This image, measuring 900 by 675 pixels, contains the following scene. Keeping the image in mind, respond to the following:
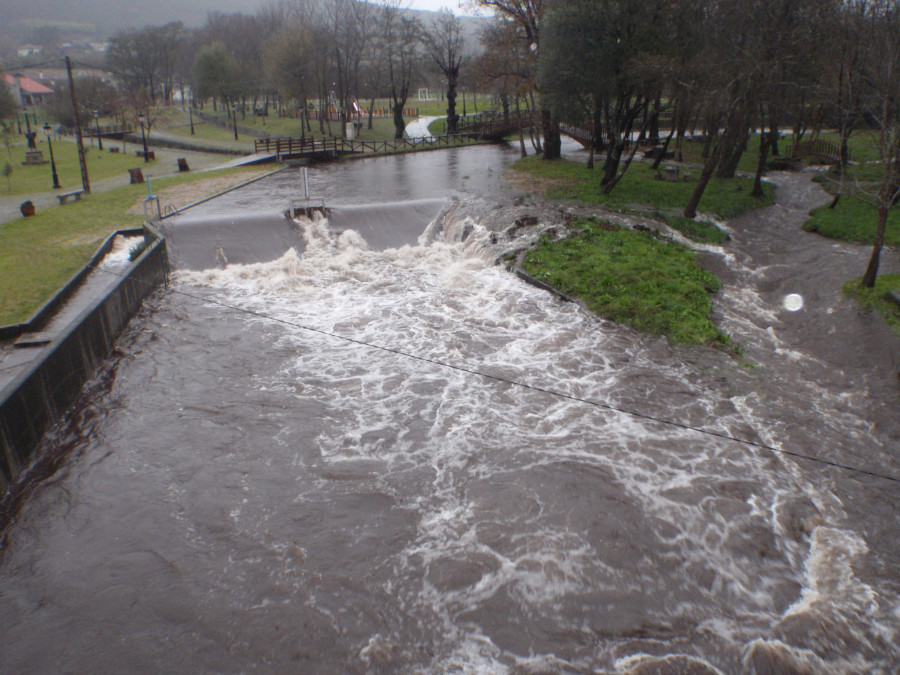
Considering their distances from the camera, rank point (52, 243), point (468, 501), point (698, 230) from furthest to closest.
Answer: point (698, 230) → point (52, 243) → point (468, 501)

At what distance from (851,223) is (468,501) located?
1878cm

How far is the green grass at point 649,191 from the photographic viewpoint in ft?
74.0

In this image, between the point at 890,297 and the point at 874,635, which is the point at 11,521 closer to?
the point at 874,635

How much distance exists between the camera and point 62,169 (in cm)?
3631

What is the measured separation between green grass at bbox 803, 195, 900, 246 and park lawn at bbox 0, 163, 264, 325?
2249cm

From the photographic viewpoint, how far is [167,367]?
11.6 meters

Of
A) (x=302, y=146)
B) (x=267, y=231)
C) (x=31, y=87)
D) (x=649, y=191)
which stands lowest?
(x=267, y=231)

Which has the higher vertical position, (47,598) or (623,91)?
(623,91)

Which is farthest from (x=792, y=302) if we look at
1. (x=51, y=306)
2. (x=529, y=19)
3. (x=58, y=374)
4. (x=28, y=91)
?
(x=28, y=91)

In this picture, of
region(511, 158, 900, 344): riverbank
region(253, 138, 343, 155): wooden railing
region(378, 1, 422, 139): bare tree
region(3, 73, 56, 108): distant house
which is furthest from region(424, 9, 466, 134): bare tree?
region(3, 73, 56, 108): distant house

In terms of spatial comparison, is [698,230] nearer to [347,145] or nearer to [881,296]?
[881,296]

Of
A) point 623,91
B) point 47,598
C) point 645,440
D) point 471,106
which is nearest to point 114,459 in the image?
point 47,598

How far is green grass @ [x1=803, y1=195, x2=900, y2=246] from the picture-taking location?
1839cm

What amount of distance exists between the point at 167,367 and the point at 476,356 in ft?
19.8
